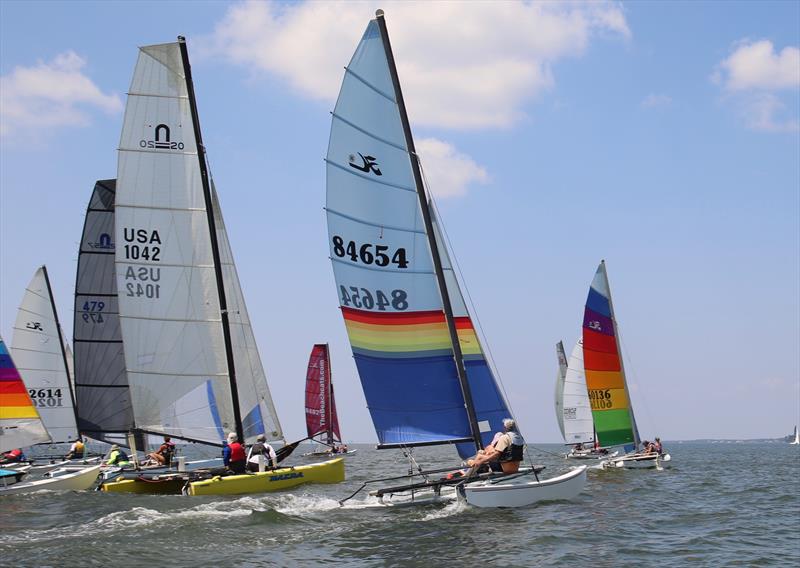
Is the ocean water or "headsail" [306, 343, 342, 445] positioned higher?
"headsail" [306, 343, 342, 445]

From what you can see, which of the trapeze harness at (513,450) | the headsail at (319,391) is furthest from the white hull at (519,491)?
the headsail at (319,391)

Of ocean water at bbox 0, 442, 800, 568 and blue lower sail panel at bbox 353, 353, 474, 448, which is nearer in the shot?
ocean water at bbox 0, 442, 800, 568

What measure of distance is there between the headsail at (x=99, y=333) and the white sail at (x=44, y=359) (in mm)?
3458

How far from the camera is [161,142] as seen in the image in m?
23.2

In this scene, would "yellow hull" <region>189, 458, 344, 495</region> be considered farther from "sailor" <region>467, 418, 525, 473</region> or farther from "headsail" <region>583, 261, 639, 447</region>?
"headsail" <region>583, 261, 639, 447</region>

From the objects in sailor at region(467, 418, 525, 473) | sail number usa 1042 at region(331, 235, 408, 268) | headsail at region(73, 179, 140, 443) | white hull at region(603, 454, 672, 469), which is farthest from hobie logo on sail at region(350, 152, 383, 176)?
white hull at region(603, 454, 672, 469)

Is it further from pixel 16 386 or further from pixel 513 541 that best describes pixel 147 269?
pixel 513 541

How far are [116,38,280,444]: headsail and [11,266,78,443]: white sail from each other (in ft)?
35.1

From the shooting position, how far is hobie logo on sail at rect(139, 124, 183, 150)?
75.8ft

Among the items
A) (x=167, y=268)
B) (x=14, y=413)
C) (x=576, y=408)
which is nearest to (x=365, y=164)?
(x=167, y=268)

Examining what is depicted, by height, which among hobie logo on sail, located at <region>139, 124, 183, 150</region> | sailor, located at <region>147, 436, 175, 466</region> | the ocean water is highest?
hobie logo on sail, located at <region>139, 124, 183, 150</region>

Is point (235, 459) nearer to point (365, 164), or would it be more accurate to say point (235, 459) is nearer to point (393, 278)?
point (393, 278)

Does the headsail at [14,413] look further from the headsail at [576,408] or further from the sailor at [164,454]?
the headsail at [576,408]

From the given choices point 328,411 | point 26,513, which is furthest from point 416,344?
point 328,411
